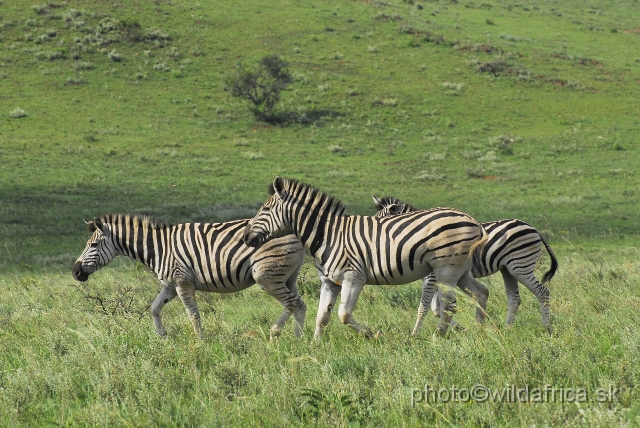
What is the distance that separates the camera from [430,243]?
8.17 metres

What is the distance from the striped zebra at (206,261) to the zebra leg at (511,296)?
8.80 feet

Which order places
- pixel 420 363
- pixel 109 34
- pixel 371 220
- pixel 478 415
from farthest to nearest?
pixel 109 34, pixel 371 220, pixel 420 363, pixel 478 415

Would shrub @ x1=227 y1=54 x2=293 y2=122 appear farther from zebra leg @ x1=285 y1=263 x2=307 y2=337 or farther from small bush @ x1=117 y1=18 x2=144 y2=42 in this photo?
zebra leg @ x1=285 y1=263 x2=307 y2=337

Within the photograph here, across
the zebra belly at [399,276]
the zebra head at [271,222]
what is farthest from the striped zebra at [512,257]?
the zebra head at [271,222]

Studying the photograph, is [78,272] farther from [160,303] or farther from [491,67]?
[491,67]

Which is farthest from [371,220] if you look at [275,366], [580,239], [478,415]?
[580,239]

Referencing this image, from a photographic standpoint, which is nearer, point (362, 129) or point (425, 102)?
point (362, 129)

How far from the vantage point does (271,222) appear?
29.0 feet

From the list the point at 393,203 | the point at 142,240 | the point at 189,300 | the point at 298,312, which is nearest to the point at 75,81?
the point at 393,203

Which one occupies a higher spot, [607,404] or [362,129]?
[607,404]

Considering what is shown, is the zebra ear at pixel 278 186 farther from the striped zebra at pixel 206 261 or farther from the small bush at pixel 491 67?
the small bush at pixel 491 67

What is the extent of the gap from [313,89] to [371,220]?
1924 inches

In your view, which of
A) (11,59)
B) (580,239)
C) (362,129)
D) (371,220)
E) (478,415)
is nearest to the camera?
(478,415)

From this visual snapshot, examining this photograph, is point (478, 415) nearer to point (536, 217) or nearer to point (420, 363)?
point (420, 363)
